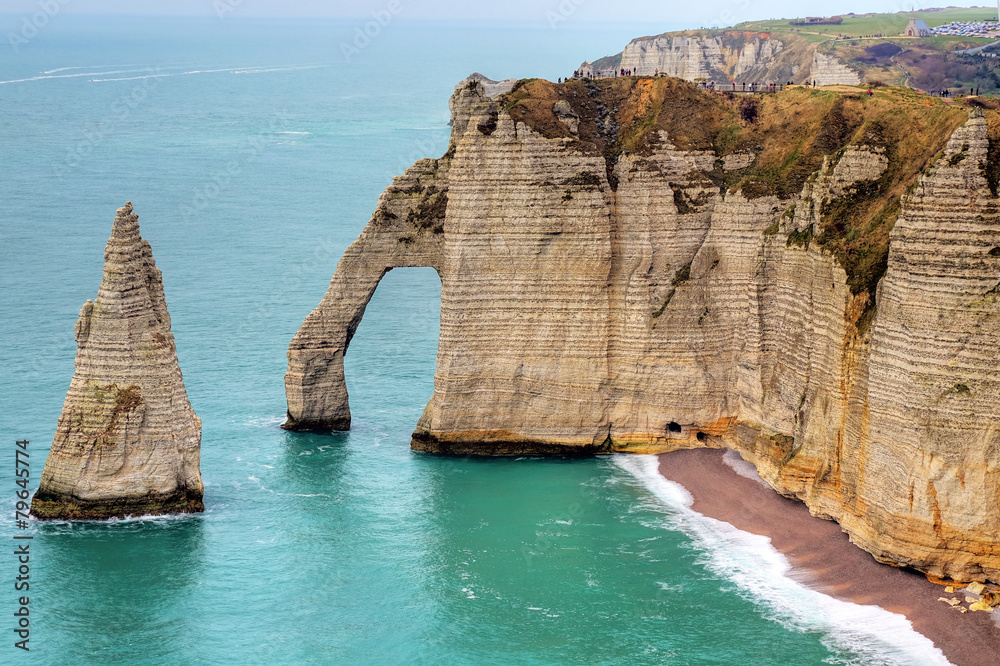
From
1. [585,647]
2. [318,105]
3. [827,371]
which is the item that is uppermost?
[318,105]

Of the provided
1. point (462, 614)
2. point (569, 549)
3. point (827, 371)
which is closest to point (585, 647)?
point (462, 614)

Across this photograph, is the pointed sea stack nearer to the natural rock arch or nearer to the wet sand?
the natural rock arch

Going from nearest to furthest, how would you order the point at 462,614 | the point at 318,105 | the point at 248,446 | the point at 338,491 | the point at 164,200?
the point at 462,614 → the point at 338,491 → the point at 248,446 → the point at 164,200 → the point at 318,105

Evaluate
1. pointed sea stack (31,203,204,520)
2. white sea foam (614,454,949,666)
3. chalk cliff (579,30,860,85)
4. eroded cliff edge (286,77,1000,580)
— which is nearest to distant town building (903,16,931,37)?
chalk cliff (579,30,860,85)

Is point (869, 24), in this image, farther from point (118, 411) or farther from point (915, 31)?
point (118, 411)

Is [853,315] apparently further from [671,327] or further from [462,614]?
[462,614]

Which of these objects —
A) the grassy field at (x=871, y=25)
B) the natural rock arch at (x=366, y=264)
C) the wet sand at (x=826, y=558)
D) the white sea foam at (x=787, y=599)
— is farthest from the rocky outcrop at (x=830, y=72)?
the white sea foam at (x=787, y=599)

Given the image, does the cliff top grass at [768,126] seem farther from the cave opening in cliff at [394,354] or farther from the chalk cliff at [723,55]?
the chalk cliff at [723,55]
